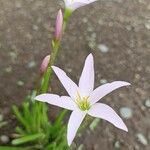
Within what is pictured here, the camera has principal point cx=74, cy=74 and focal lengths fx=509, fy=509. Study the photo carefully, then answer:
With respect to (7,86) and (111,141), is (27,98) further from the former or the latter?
(111,141)

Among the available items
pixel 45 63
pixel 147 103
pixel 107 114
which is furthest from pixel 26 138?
pixel 147 103

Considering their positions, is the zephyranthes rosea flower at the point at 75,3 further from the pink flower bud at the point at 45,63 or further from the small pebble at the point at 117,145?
the small pebble at the point at 117,145

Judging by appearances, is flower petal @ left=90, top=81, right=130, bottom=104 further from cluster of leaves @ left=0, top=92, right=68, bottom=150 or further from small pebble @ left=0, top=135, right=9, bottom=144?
small pebble @ left=0, top=135, right=9, bottom=144

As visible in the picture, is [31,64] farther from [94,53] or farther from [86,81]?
[86,81]

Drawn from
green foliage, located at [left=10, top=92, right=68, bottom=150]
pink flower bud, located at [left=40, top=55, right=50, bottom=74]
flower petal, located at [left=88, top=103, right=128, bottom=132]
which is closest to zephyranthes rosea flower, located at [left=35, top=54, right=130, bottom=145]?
flower petal, located at [left=88, top=103, right=128, bottom=132]

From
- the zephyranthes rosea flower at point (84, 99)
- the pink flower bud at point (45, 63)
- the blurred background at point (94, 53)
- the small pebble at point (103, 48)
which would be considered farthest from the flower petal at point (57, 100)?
the small pebble at point (103, 48)

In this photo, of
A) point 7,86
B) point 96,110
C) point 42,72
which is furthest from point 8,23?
point 96,110
